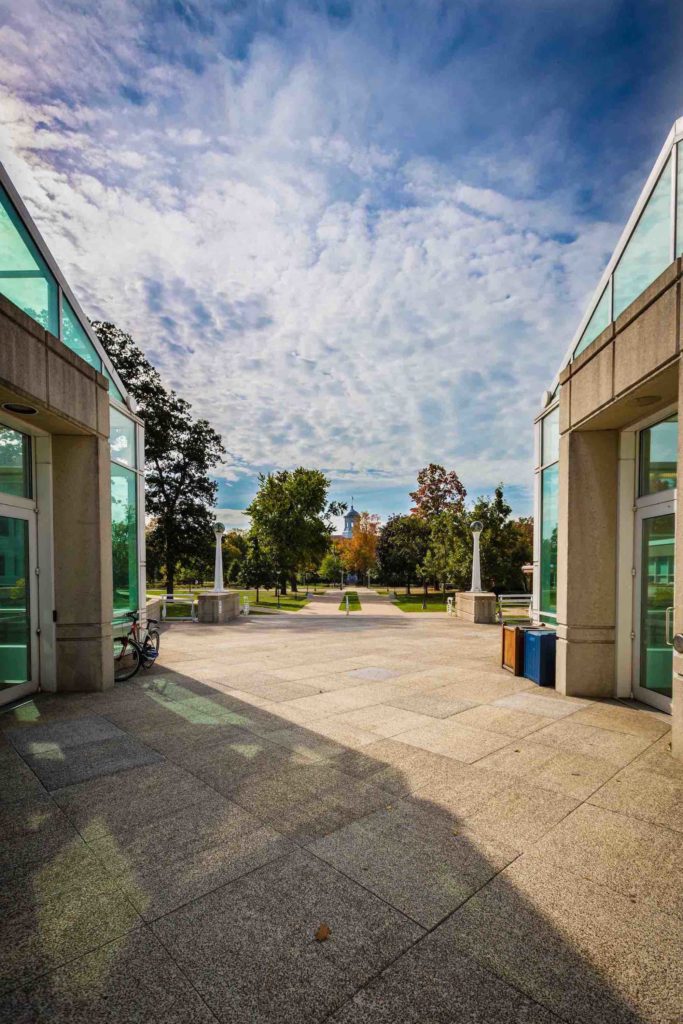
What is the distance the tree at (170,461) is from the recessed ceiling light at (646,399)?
24464mm

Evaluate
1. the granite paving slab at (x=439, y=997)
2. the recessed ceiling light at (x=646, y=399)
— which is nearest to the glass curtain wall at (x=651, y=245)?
the recessed ceiling light at (x=646, y=399)

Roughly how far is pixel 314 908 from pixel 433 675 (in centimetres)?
675

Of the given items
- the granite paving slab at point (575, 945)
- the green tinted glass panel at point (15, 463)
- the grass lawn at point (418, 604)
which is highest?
the green tinted glass panel at point (15, 463)

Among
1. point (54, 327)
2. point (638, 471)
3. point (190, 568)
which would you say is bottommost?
point (190, 568)

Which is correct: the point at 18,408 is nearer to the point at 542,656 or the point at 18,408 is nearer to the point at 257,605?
the point at 542,656

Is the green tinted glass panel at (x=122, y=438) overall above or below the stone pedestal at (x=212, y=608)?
above

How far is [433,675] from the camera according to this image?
9328mm

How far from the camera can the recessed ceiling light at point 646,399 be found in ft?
20.8

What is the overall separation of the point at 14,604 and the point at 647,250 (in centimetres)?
1008

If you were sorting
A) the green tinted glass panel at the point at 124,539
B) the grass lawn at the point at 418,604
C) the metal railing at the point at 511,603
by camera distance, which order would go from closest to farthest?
the green tinted glass panel at the point at 124,539
the metal railing at the point at 511,603
the grass lawn at the point at 418,604

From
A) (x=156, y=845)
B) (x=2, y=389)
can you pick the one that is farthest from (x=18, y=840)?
(x=2, y=389)

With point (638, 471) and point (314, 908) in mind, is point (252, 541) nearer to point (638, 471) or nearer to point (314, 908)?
point (638, 471)

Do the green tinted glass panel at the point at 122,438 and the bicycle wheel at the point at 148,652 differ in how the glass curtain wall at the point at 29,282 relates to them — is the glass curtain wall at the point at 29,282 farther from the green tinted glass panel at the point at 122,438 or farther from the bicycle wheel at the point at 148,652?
the bicycle wheel at the point at 148,652

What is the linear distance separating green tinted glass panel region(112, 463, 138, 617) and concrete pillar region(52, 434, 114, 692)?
1330 mm
